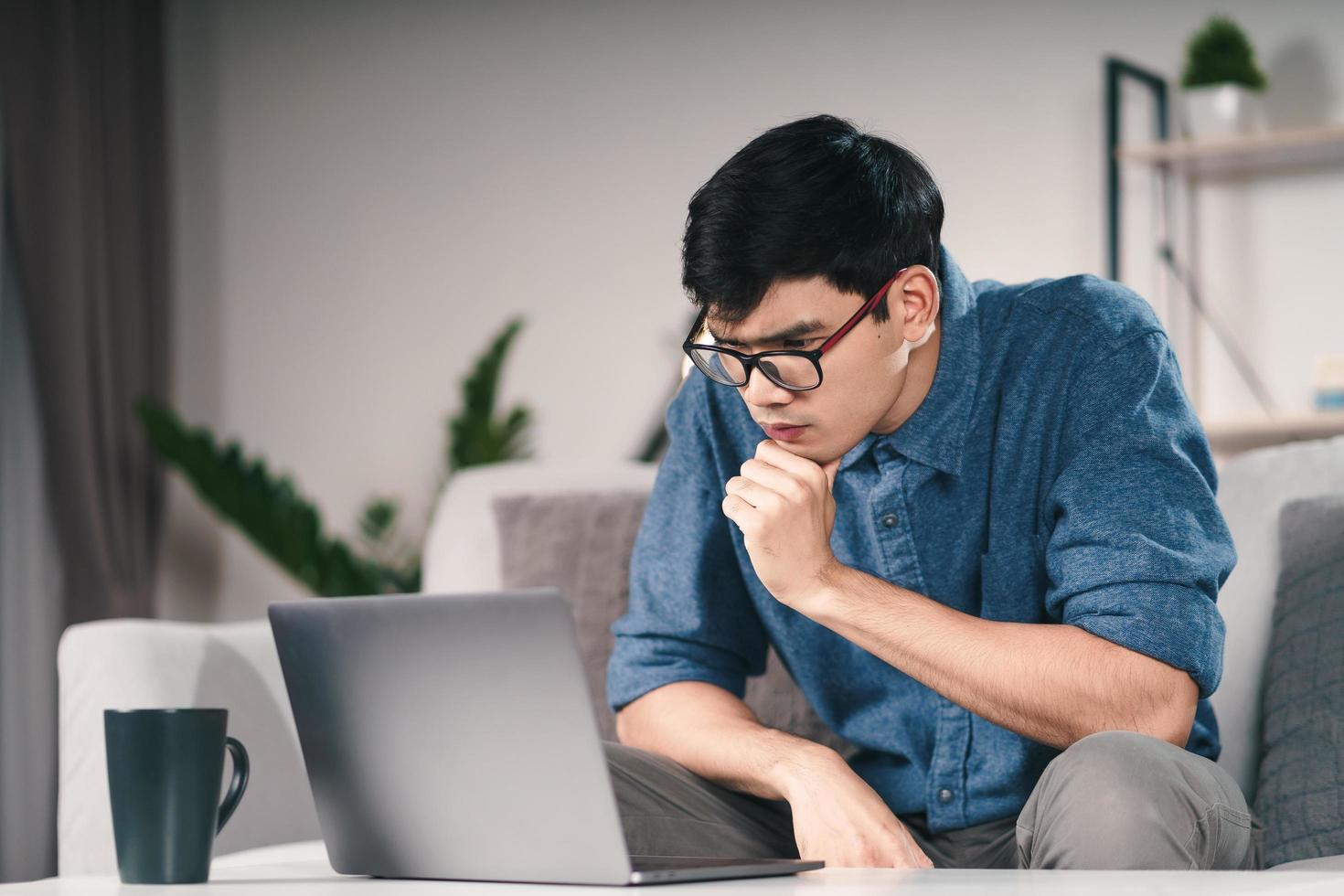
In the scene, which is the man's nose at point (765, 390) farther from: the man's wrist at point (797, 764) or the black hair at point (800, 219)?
the man's wrist at point (797, 764)

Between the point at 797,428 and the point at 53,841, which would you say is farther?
the point at 53,841

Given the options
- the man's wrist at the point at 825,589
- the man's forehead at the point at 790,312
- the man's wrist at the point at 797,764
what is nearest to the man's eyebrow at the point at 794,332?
the man's forehead at the point at 790,312

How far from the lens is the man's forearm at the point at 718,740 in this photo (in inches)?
48.9

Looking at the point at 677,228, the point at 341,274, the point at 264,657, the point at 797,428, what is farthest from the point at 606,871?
the point at 341,274

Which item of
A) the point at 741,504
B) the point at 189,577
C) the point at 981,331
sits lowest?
the point at 189,577

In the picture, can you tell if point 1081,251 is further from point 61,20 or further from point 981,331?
point 61,20

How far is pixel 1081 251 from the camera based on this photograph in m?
3.37

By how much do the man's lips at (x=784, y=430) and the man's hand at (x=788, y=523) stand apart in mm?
99

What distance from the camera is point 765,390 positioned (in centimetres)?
130

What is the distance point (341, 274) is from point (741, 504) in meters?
3.07

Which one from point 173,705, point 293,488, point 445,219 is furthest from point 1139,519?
point 445,219

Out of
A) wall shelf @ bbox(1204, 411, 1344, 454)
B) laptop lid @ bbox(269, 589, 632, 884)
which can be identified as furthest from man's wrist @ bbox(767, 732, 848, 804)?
wall shelf @ bbox(1204, 411, 1344, 454)

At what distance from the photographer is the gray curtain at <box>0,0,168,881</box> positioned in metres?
3.56

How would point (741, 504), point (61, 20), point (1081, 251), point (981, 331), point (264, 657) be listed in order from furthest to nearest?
point (61, 20), point (1081, 251), point (264, 657), point (981, 331), point (741, 504)
